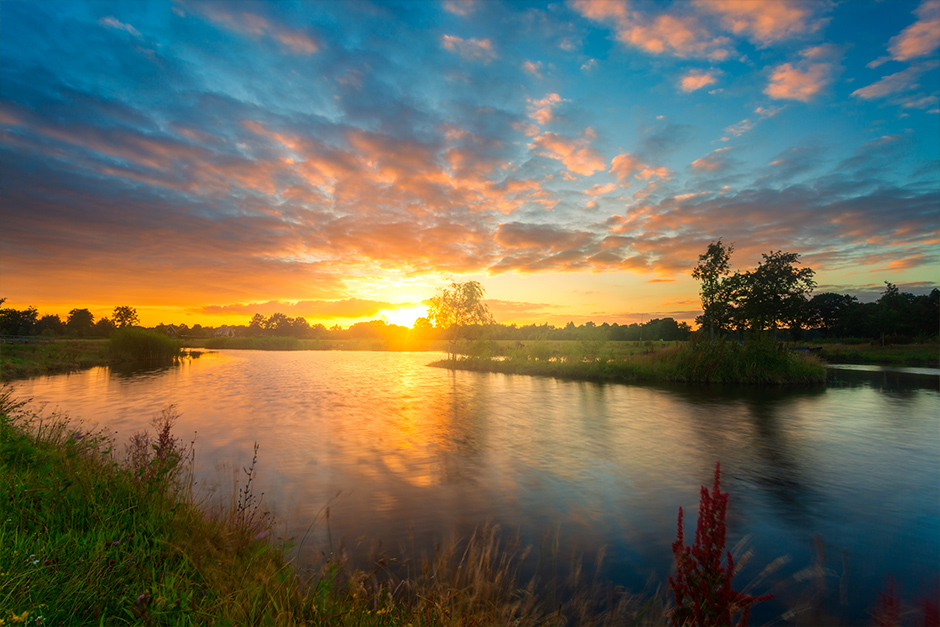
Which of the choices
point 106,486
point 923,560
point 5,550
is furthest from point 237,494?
point 923,560

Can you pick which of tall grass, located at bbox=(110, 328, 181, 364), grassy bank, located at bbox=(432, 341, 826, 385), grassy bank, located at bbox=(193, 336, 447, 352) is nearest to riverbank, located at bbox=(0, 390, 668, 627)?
grassy bank, located at bbox=(432, 341, 826, 385)

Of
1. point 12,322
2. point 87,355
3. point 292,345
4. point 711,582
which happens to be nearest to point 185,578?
point 711,582

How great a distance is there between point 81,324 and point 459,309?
343ft

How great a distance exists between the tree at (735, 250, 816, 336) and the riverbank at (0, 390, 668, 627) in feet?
140

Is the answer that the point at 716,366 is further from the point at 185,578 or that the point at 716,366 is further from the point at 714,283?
the point at 185,578

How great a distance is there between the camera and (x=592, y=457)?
12.8m

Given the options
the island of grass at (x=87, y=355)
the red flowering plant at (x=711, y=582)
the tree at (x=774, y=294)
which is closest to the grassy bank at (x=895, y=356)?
the tree at (x=774, y=294)

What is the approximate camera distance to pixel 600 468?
1161cm

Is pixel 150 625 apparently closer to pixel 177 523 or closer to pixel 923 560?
pixel 177 523

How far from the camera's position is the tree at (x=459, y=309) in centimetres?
5559

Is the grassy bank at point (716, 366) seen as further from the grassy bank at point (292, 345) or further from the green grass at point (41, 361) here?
the grassy bank at point (292, 345)

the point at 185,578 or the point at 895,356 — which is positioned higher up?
the point at 185,578

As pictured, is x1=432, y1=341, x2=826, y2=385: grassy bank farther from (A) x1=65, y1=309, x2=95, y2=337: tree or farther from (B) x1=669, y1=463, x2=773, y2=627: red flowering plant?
(A) x1=65, y1=309, x2=95, y2=337: tree

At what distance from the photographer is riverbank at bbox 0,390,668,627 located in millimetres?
3430
